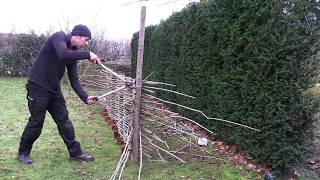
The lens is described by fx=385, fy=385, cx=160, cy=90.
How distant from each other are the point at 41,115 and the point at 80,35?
3.60ft

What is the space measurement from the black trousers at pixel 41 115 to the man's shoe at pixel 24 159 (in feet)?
0.14

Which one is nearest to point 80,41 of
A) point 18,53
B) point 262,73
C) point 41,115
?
point 41,115

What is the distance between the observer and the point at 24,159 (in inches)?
194

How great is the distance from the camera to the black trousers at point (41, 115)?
4.67m

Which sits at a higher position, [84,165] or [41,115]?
[41,115]


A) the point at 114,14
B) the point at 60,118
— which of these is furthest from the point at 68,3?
the point at 60,118

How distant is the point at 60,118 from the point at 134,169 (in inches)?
45.9

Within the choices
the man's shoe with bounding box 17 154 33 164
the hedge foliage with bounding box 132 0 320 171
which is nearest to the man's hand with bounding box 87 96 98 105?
the man's shoe with bounding box 17 154 33 164

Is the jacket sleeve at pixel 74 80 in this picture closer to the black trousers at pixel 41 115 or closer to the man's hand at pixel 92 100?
the black trousers at pixel 41 115

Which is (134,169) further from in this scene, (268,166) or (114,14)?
(114,14)

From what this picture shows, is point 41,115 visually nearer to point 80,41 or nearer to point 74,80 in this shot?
point 74,80

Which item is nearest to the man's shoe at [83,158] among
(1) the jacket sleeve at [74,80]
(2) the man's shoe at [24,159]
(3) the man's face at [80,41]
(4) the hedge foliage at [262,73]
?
(2) the man's shoe at [24,159]

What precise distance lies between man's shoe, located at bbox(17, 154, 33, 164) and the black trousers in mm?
43

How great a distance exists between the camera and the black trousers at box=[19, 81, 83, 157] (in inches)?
184
